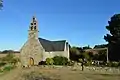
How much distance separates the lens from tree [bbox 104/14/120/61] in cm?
5824

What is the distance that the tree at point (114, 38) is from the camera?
58.2 meters

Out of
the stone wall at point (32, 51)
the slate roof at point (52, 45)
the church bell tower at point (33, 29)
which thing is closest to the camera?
the stone wall at point (32, 51)

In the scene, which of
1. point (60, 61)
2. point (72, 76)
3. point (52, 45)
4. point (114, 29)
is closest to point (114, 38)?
point (114, 29)

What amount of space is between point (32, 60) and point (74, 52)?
1201cm

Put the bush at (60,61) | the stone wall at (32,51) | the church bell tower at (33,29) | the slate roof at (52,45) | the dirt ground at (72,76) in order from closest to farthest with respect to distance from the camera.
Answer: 1. the dirt ground at (72,76)
2. the bush at (60,61)
3. the stone wall at (32,51)
4. the church bell tower at (33,29)
5. the slate roof at (52,45)

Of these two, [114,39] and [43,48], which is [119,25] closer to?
[114,39]

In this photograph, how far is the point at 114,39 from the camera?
61594 millimetres

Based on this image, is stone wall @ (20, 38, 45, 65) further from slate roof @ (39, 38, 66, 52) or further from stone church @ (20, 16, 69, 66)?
slate roof @ (39, 38, 66, 52)

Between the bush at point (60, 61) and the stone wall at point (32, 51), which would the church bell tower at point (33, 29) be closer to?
the stone wall at point (32, 51)

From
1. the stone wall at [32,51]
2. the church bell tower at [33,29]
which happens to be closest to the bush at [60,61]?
the stone wall at [32,51]

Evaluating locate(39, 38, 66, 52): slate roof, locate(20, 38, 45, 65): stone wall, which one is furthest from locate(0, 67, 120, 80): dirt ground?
locate(39, 38, 66, 52): slate roof

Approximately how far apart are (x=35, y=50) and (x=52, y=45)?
23.3 feet

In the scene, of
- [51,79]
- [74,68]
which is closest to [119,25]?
[74,68]

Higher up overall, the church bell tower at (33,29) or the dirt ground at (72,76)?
the church bell tower at (33,29)
